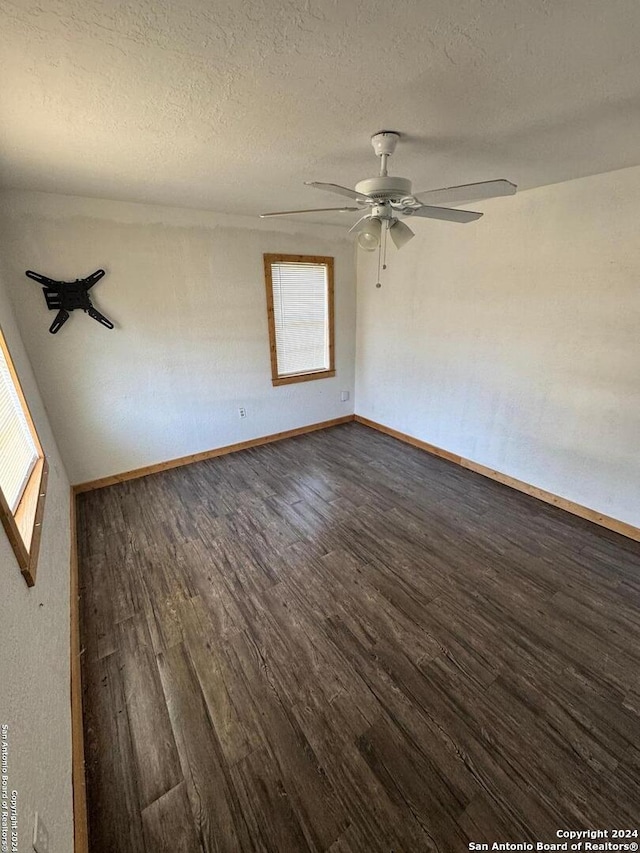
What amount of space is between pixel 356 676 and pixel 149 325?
325 cm

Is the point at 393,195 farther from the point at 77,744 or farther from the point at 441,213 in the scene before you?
the point at 77,744

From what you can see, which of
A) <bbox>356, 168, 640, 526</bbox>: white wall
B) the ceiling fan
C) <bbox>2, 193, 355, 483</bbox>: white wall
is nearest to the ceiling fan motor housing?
the ceiling fan

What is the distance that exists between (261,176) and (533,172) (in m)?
1.81

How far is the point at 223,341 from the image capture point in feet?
12.2

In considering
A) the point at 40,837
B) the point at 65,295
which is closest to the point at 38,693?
the point at 40,837

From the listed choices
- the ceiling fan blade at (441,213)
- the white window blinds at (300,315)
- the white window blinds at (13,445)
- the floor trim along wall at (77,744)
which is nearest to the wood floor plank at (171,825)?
the floor trim along wall at (77,744)

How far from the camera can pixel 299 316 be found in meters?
4.16

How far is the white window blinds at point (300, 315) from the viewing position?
3969 millimetres

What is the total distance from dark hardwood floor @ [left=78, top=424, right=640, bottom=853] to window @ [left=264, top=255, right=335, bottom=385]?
1.98 m

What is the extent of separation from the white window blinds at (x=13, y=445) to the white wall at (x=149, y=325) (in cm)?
95

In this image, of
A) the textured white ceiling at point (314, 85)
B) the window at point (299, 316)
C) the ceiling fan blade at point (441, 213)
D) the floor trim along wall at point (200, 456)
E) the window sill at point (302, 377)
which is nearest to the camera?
the textured white ceiling at point (314, 85)

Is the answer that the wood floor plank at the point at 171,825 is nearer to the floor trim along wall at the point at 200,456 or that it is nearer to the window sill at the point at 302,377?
the floor trim along wall at the point at 200,456

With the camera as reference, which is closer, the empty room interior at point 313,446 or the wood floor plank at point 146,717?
the empty room interior at point 313,446

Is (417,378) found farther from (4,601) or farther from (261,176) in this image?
(4,601)
